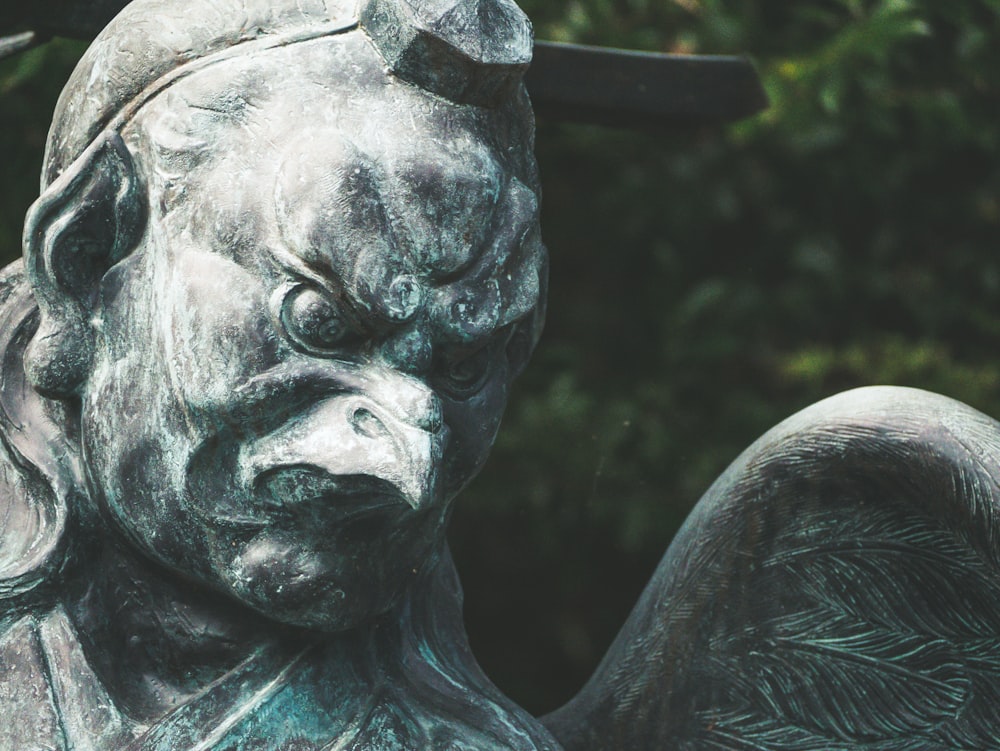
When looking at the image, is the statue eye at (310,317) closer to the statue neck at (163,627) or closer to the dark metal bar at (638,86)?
the statue neck at (163,627)

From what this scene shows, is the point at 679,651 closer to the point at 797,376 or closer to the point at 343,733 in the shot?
the point at 343,733

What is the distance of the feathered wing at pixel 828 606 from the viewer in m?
1.44


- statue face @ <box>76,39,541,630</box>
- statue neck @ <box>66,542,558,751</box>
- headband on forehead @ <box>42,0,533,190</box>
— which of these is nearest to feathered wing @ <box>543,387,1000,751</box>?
statue neck @ <box>66,542,558,751</box>

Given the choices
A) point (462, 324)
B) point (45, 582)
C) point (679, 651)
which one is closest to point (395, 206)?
point (462, 324)

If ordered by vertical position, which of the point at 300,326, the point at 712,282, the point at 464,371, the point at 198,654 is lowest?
the point at 712,282

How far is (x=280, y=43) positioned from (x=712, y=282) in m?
1.86

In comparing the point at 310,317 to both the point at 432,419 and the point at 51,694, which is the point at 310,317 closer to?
the point at 432,419

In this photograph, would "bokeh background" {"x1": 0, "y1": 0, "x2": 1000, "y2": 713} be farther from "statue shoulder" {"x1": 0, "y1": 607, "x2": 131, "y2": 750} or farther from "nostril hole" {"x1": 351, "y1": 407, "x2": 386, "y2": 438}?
"nostril hole" {"x1": 351, "y1": 407, "x2": 386, "y2": 438}

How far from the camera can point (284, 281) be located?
3.95ft

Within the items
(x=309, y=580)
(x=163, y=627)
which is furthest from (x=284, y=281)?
(x=163, y=627)

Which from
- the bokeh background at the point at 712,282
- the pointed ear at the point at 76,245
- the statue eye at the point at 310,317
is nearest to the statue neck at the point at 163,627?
the pointed ear at the point at 76,245

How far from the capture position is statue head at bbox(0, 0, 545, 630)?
3.95ft

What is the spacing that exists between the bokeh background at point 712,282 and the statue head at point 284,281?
1.39 metres

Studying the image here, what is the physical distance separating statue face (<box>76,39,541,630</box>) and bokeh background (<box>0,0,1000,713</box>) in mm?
1436
